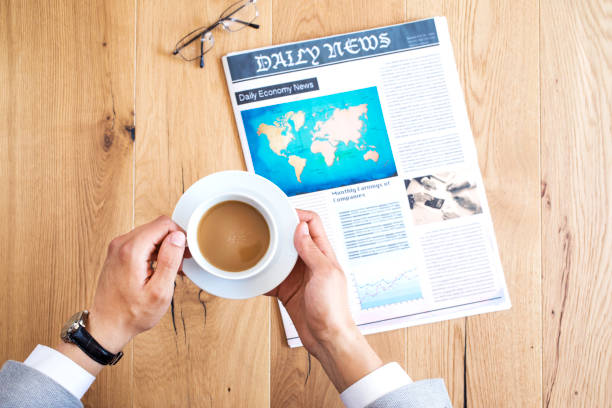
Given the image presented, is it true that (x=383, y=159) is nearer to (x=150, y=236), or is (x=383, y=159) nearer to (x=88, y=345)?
(x=150, y=236)

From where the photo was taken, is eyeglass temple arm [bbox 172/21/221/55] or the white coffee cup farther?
eyeglass temple arm [bbox 172/21/221/55]

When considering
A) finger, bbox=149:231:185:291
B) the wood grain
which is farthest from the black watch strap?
the wood grain

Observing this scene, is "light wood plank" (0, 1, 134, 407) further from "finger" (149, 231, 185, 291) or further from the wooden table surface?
"finger" (149, 231, 185, 291)

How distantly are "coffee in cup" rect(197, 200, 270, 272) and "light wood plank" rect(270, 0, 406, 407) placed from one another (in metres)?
0.20

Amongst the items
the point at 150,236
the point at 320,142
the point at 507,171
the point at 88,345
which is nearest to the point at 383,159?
the point at 320,142

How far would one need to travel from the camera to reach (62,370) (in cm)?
53

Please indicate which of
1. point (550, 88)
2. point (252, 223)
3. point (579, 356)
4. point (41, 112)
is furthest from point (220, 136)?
point (579, 356)

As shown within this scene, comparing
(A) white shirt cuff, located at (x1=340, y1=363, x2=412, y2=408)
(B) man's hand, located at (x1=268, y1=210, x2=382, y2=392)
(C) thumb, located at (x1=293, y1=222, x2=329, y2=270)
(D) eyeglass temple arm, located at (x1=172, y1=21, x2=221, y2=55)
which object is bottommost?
(A) white shirt cuff, located at (x1=340, y1=363, x2=412, y2=408)

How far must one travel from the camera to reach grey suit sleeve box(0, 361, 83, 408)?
1.61ft

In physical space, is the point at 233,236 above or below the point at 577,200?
above

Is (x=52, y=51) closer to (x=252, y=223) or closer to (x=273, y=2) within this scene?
(x=273, y=2)

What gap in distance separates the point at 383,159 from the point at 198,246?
1.28 ft

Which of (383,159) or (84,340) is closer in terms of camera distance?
(84,340)

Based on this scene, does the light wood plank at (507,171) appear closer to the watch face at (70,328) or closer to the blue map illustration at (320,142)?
the blue map illustration at (320,142)
